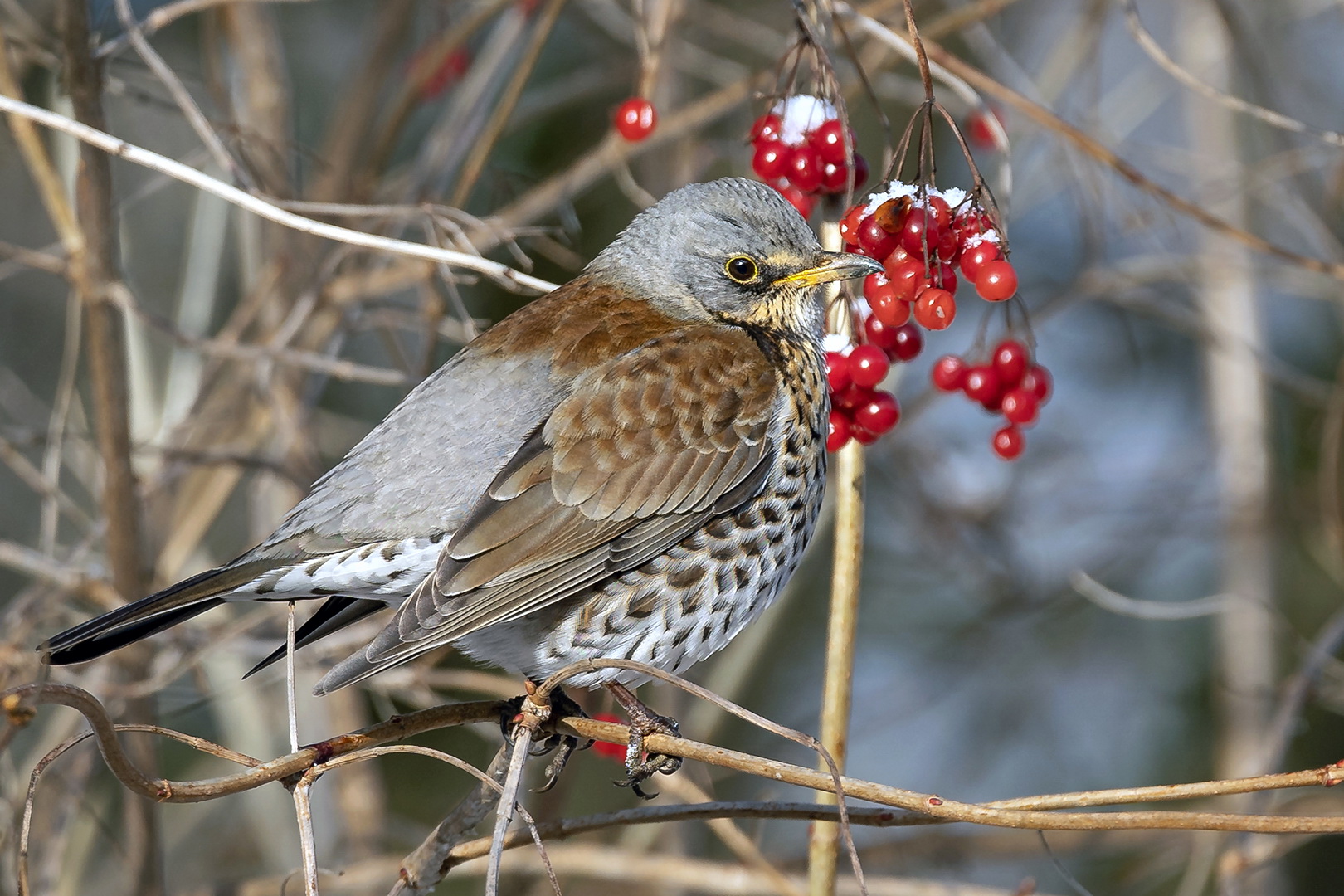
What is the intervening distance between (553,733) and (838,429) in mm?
827

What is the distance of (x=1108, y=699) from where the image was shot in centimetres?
605

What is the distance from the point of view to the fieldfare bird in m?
2.67

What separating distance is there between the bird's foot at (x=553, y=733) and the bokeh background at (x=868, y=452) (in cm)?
77

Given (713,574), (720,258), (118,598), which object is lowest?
(713,574)

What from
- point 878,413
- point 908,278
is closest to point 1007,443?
point 878,413

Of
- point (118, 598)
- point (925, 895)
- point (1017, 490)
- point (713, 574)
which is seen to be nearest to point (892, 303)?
point (713, 574)

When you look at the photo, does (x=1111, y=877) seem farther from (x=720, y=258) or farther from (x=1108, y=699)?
(x=720, y=258)

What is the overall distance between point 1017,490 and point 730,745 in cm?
144

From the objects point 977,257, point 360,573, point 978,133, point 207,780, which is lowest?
point 207,780

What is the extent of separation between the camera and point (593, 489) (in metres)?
2.77

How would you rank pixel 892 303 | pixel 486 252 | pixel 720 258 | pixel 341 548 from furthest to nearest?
pixel 486 252 < pixel 720 258 < pixel 341 548 < pixel 892 303

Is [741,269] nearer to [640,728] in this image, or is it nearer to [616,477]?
[616,477]

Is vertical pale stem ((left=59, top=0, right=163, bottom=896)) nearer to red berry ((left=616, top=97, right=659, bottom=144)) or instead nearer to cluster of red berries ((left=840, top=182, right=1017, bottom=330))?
red berry ((left=616, top=97, right=659, bottom=144))

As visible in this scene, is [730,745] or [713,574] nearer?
[713,574]
